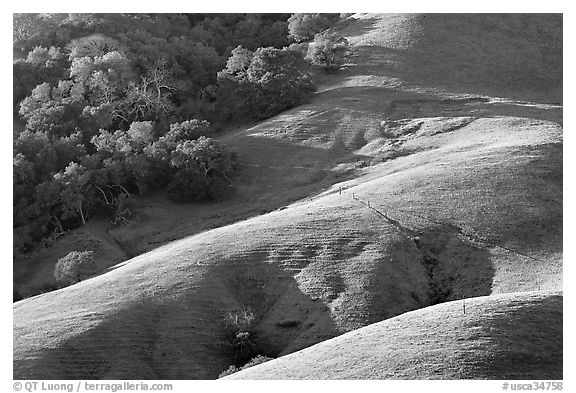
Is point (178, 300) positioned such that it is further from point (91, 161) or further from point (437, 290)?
point (91, 161)

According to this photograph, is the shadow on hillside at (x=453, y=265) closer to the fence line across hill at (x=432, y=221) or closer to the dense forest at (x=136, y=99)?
the fence line across hill at (x=432, y=221)

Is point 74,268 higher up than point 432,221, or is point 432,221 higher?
point 432,221

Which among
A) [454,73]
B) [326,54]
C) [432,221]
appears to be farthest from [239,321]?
[326,54]

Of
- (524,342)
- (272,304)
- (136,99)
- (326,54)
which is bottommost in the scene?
(272,304)

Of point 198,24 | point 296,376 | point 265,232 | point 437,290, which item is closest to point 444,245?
point 437,290

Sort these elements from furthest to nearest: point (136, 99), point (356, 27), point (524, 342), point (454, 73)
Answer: point (356, 27) → point (454, 73) → point (136, 99) → point (524, 342)

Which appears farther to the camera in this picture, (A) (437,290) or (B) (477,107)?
(B) (477,107)

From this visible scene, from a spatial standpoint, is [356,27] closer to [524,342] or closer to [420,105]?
[420,105]
